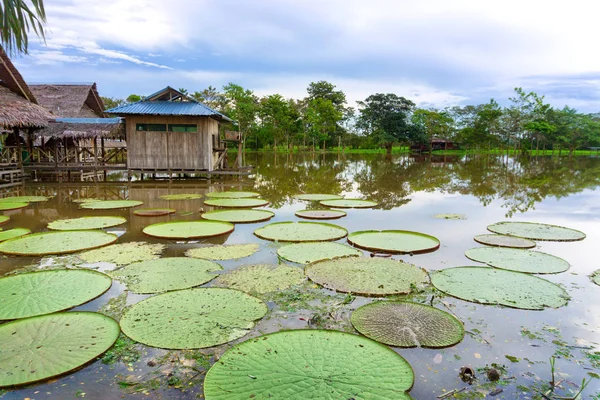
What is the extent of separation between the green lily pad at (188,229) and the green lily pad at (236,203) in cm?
183

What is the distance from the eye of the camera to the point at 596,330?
10.0 ft

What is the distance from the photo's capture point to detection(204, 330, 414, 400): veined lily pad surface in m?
2.13

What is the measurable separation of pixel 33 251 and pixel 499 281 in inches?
224

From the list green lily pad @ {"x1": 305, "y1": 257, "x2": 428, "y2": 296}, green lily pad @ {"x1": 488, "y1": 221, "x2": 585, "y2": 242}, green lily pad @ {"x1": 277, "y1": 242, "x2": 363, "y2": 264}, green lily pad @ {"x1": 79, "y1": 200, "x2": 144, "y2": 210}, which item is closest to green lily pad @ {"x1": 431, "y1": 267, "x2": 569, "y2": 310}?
green lily pad @ {"x1": 305, "y1": 257, "x2": 428, "y2": 296}

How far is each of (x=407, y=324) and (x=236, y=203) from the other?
6.29m

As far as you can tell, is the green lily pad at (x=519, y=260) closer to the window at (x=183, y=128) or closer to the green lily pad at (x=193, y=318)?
the green lily pad at (x=193, y=318)

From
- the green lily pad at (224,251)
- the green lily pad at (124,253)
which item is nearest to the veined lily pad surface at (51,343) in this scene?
the green lily pad at (124,253)

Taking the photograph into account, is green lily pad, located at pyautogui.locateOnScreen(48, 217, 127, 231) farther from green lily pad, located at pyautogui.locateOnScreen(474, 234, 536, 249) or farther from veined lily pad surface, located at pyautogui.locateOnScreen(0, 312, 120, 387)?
green lily pad, located at pyautogui.locateOnScreen(474, 234, 536, 249)

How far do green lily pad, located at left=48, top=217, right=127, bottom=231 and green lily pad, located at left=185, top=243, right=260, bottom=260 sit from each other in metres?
2.38

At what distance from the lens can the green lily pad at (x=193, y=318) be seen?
2.77 metres

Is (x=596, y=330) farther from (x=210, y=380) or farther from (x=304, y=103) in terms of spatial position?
(x=304, y=103)

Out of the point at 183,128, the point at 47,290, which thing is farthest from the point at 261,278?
the point at 183,128

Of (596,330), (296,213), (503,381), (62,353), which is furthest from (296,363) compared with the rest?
(296,213)

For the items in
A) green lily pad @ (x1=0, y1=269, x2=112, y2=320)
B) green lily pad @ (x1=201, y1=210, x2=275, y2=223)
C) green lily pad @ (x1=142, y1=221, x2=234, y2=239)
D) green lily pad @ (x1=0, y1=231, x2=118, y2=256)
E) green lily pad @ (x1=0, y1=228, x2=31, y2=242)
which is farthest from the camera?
green lily pad @ (x1=201, y1=210, x2=275, y2=223)
